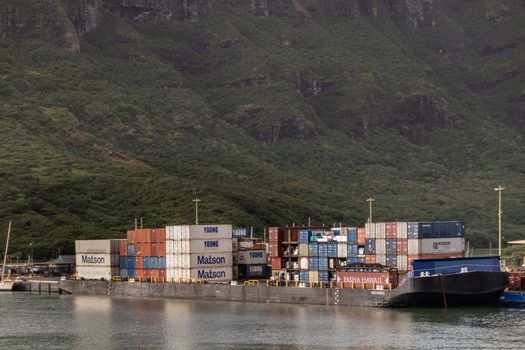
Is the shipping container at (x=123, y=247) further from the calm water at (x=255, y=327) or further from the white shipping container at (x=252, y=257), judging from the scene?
the white shipping container at (x=252, y=257)

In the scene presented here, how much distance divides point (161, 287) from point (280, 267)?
16.1 meters

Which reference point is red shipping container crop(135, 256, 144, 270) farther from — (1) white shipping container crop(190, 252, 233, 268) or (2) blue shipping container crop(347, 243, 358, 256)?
(2) blue shipping container crop(347, 243, 358, 256)

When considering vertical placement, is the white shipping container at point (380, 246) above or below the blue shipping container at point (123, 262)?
above

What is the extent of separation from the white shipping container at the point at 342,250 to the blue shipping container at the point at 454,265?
36.5 feet

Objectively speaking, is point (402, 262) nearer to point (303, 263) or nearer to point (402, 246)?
point (402, 246)

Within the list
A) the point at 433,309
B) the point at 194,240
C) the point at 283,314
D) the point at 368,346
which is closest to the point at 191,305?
the point at 194,240

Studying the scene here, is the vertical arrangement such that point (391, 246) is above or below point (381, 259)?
above

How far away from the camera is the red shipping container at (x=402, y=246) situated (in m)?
A: 127

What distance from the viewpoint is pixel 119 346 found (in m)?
106

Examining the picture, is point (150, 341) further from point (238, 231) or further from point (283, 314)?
point (238, 231)

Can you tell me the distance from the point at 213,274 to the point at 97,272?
22897 millimetres

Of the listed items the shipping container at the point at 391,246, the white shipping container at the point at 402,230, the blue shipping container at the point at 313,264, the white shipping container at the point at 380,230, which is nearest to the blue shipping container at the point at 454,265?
the white shipping container at the point at 402,230

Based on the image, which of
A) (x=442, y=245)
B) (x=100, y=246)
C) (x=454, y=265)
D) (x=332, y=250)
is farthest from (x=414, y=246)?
(x=100, y=246)

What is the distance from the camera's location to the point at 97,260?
161625mm
